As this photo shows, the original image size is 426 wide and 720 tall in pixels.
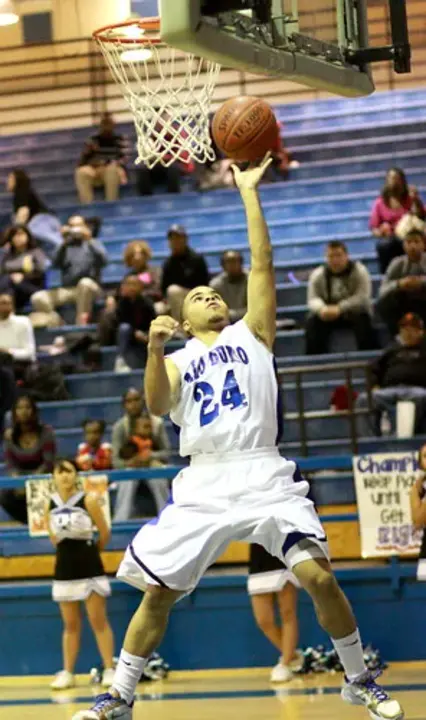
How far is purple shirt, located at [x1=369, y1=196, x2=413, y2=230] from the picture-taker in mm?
15141

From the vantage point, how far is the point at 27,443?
12.6 meters

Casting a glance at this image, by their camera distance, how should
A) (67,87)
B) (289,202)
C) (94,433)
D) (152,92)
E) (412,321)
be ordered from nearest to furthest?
(152,92) → (94,433) → (412,321) → (289,202) → (67,87)

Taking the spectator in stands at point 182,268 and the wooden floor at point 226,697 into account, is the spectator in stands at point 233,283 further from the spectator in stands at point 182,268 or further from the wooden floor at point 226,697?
the wooden floor at point 226,697

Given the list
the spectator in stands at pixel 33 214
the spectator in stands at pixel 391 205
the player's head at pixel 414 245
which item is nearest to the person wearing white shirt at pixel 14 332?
the spectator in stands at pixel 33 214

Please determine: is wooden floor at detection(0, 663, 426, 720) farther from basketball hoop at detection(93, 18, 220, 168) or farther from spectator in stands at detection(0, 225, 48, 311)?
spectator in stands at detection(0, 225, 48, 311)

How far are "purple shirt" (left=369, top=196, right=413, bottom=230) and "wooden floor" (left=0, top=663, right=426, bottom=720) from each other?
19.5 ft

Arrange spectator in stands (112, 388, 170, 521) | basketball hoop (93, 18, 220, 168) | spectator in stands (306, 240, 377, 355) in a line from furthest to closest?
spectator in stands (306, 240, 377, 355) → spectator in stands (112, 388, 170, 521) → basketball hoop (93, 18, 220, 168)

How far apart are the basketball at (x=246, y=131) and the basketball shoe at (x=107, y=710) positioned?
2.74 m

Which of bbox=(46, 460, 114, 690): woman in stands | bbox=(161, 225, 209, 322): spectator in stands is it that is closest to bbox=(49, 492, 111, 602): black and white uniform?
bbox=(46, 460, 114, 690): woman in stands

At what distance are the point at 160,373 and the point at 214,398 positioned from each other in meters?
0.32

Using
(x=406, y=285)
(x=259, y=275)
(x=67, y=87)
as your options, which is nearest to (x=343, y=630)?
(x=259, y=275)

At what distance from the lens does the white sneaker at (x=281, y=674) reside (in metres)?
10.0

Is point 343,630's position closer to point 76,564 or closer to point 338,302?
point 76,564

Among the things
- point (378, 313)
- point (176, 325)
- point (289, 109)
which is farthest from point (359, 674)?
point (289, 109)
